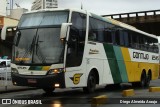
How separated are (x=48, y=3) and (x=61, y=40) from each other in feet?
238

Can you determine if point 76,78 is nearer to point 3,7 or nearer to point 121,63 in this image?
point 121,63

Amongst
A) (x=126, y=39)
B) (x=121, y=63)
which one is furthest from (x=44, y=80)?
(x=126, y=39)

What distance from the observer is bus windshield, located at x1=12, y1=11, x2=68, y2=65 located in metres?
14.5

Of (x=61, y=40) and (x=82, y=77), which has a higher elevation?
(x=61, y=40)

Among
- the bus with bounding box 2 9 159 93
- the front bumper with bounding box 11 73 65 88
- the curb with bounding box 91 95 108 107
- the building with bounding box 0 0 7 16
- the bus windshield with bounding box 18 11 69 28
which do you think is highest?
the building with bounding box 0 0 7 16

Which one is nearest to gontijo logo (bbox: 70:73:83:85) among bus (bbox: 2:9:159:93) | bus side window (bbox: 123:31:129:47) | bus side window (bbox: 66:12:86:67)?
bus (bbox: 2:9:159:93)

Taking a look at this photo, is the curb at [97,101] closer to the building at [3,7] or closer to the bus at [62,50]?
the bus at [62,50]

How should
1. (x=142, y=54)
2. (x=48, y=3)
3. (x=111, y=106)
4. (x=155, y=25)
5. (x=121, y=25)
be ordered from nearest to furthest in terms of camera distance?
(x=111, y=106), (x=121, y=25), (x=142, y=54), (x=155, y=25), (x=48, y=3)

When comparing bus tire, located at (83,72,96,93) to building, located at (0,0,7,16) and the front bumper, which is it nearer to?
the front bumper

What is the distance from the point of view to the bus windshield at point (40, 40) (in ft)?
47.6

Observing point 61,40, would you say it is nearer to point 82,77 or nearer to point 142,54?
point 82,77

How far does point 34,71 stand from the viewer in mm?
14617

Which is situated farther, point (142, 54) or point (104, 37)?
point (142, 54)

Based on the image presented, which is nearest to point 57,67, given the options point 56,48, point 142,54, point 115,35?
point 56,48
